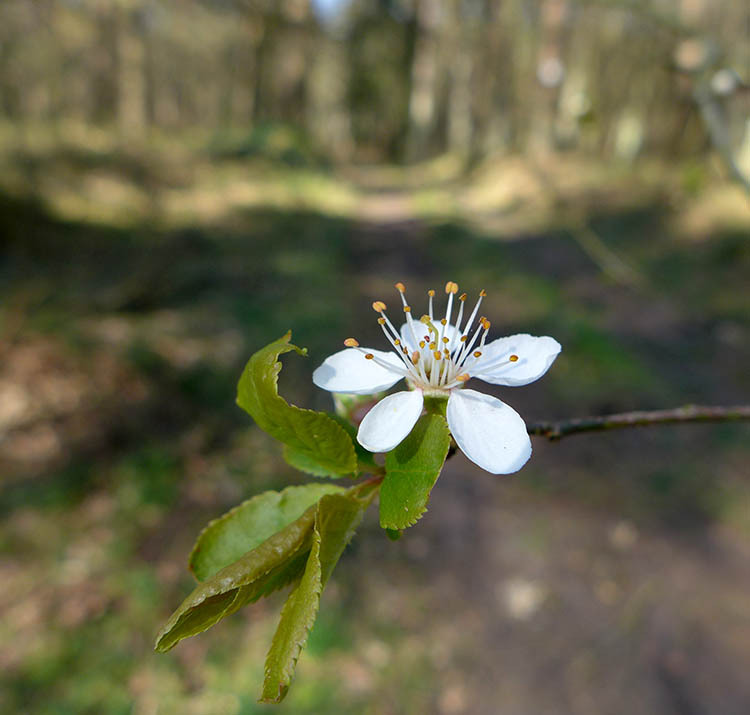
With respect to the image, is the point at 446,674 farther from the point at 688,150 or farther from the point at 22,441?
the point at 688,150

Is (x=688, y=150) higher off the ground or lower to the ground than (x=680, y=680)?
higher

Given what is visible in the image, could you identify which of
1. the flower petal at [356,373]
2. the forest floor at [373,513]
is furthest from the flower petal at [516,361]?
the forest floor at [373,513]

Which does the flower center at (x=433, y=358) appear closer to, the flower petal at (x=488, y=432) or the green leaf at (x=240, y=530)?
the flower petal at (x=488, y=432)

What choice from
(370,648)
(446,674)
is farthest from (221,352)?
(446,674)

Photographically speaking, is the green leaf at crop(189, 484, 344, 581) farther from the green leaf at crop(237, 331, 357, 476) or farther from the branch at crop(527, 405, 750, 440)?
the branch at crop(527, 405, 750, 440)

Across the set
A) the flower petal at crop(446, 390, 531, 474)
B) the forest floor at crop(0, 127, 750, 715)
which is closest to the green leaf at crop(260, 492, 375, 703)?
the flower petal at crop(446, 390, 531, 474)
